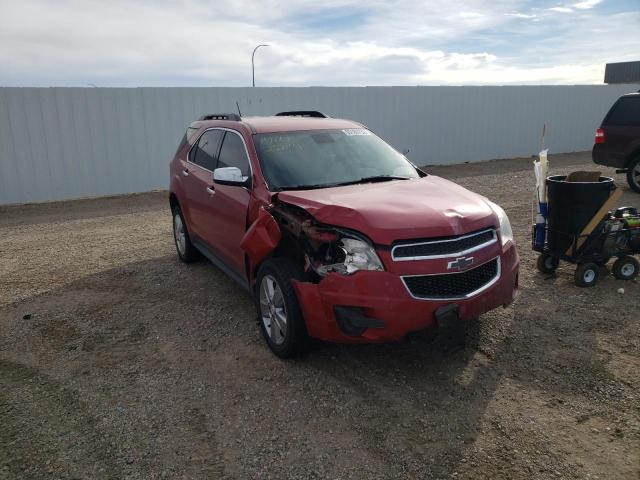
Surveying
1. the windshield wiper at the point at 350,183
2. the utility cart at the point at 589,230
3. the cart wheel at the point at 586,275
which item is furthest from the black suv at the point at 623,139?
the windshield wiper at the point at 350,183

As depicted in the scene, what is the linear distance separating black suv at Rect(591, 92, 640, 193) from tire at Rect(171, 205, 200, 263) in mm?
8335

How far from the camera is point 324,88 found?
1448 centimetres

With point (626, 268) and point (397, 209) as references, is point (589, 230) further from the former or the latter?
point (397, 209)

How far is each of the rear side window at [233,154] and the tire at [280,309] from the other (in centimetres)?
105

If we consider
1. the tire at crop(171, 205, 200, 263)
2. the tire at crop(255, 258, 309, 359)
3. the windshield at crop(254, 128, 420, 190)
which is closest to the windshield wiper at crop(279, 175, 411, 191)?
the windshield at crop(254, 128, 420, 190)

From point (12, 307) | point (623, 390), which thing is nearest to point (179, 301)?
point (12, 307)

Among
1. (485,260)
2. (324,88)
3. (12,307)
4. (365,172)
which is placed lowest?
(12,307)

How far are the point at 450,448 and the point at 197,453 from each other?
1.42 metres

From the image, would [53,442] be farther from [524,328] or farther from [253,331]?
[524,328]

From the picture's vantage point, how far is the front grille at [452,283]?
328 centimetres

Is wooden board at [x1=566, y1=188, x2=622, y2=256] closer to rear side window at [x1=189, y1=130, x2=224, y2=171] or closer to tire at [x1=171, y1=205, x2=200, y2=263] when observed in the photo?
rear side window at [x1=189, y1=130, x2=224, y2=171]

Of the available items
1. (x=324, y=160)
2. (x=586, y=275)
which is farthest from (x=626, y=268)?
(x=324, y=160)

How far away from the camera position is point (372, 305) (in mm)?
3238

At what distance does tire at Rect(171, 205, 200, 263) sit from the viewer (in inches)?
248
